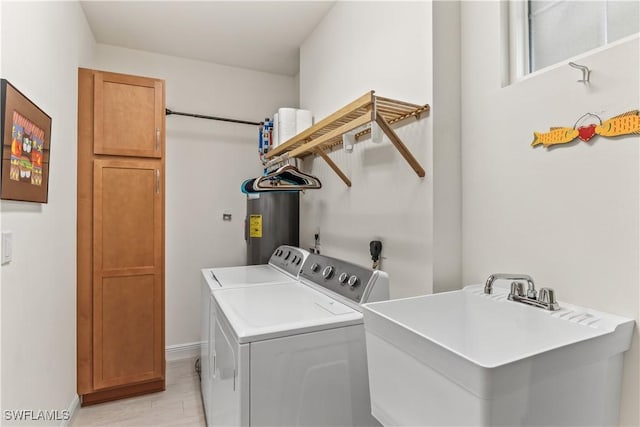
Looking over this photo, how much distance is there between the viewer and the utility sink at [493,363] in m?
0.74

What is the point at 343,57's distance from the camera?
2.24m

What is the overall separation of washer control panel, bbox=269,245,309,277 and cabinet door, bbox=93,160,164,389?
0.82 meters

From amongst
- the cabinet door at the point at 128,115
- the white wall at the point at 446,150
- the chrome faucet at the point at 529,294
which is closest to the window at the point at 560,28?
the white wall at the point at 446,150

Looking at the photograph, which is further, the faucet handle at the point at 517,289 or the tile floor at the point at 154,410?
the tile floor at the point at 154,410

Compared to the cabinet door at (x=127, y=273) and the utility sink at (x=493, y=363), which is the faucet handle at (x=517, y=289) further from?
the cabinet door at (x=127, y=273)

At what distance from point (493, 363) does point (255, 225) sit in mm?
2190

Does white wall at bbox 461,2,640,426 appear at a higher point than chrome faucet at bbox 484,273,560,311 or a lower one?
higher

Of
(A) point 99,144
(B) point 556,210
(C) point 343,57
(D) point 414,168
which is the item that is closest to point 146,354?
(A) point 99,144

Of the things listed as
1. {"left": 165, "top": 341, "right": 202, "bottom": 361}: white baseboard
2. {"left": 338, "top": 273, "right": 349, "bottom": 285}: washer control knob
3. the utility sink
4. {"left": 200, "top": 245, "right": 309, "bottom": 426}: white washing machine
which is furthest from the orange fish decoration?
{"left": 165, "top": 341, "right": 202, "bottom": 361}: white baseboard

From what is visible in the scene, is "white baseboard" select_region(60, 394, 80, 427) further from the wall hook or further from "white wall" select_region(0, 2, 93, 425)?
the wall hook

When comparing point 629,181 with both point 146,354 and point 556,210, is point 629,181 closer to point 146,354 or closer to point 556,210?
point 556,210

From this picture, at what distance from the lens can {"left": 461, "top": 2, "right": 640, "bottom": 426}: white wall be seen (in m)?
1.00

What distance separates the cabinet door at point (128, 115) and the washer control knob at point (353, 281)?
171cm

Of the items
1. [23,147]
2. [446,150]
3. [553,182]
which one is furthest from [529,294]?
[23,147]
